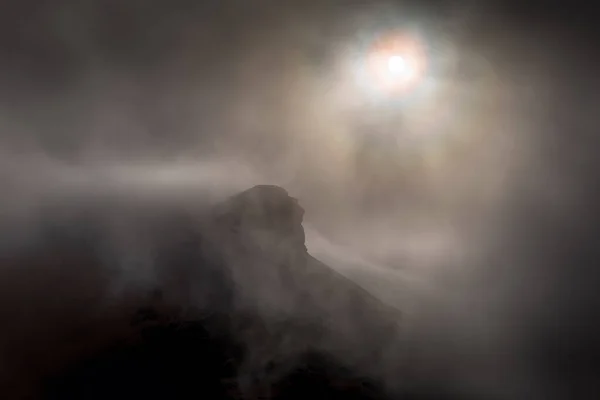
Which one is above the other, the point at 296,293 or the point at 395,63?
the point at 395,63

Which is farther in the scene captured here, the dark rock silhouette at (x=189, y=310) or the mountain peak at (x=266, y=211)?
the mountain peak at (x=266, y=211)

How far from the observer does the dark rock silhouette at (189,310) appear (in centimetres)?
195

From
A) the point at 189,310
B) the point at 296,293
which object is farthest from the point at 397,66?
the point at 189,310

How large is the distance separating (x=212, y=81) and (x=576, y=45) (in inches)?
68.6

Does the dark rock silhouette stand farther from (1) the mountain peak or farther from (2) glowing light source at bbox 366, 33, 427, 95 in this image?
(2) glowing light source at bbox 366, 33, 427, 95

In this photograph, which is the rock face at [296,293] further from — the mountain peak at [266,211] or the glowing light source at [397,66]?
the glowing light source at [397,66]

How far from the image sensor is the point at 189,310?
2166mm

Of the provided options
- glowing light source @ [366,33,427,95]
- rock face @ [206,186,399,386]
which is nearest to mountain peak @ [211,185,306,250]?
rock face @ [206,186,399,386]

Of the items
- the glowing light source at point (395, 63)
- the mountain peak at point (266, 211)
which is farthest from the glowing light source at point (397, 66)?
the mountain peak at point (266, 211)

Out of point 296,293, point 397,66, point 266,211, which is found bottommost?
point 296,293

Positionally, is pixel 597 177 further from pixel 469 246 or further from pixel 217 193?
pixel 217 193

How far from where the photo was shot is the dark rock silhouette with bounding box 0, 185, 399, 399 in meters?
1.95

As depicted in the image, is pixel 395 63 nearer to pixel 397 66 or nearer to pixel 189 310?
pixel 397 66

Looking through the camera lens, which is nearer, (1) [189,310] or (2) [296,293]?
(1) [189,310]
